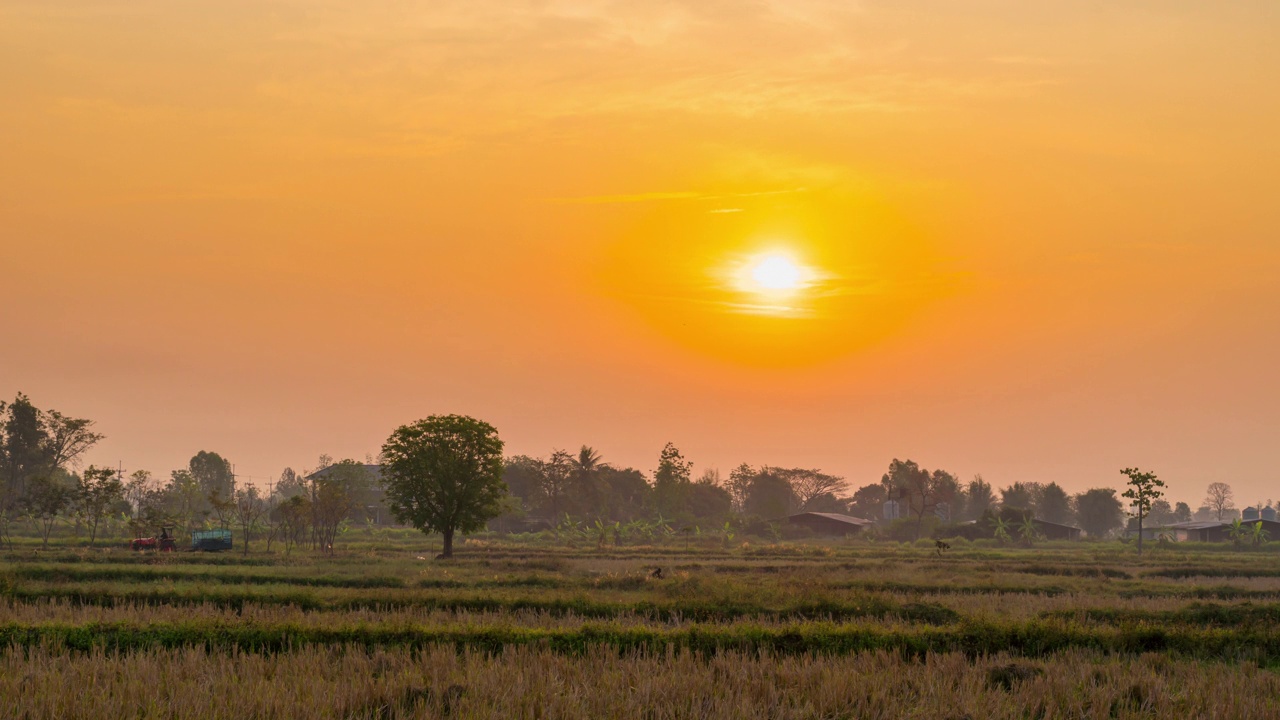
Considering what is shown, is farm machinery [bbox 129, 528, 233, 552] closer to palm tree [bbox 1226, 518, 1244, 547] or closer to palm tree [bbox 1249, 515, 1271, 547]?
palm tree [bbox 1226, 518, 1244, 547]

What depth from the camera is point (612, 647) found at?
2488 centimetres

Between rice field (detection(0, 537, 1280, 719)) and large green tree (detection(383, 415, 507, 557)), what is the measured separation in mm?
25198

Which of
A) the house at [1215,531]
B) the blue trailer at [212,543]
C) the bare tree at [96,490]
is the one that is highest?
the bare tree at [96,490]

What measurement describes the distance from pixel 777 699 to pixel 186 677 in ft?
38.4

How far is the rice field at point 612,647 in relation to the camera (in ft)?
58.3

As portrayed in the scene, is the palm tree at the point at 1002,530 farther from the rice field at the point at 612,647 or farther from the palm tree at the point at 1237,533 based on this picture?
the rice field at the point at 612,647

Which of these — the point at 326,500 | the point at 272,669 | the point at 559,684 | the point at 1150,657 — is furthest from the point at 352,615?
the point at 326,500

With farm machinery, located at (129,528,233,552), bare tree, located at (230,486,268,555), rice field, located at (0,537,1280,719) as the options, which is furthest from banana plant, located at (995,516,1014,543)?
farm machinery, located at (129,528,233,552)

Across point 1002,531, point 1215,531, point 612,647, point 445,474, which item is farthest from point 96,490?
point 1215,531

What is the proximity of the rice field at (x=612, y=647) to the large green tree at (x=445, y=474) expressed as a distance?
82.7ft

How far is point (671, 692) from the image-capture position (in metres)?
18.3

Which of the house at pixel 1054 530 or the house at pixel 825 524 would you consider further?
the house at pixel 825 524

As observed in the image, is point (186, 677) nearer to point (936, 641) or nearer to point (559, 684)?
point (559, 684)

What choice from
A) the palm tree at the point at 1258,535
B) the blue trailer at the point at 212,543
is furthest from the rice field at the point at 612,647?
the palm tree at the point at 1258,535
